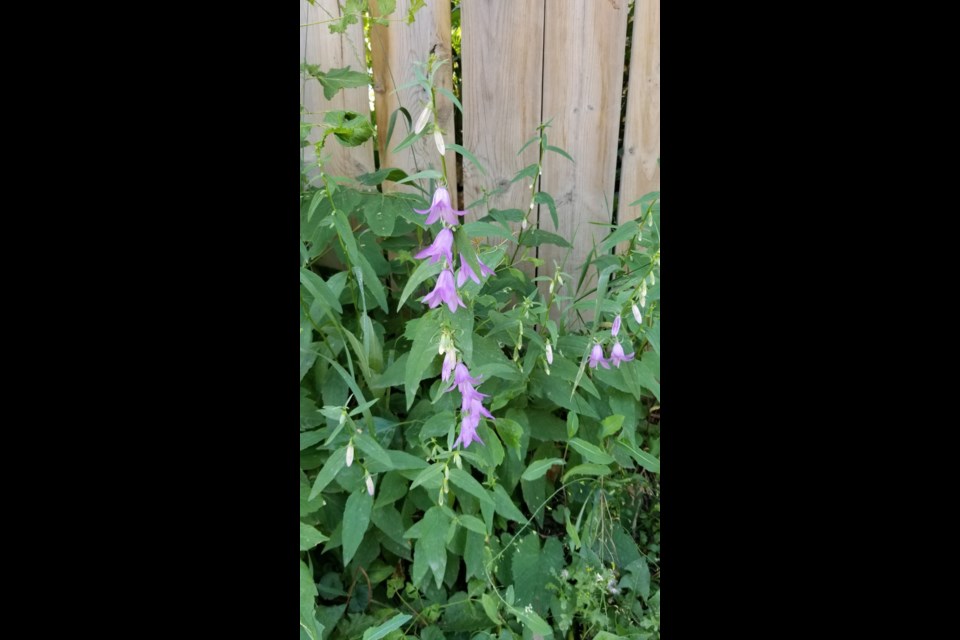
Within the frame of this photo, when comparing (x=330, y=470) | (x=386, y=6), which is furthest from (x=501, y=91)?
(x=330, y=470)

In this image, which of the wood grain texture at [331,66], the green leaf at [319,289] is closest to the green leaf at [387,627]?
the green leaf at [319,289]

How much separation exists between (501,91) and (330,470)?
1.28 metres

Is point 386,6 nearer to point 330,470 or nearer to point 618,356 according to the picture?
point 618,356

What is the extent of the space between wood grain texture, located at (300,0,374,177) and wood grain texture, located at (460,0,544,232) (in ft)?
1.00

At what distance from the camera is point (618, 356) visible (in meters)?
1.51

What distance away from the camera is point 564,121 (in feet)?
6.73

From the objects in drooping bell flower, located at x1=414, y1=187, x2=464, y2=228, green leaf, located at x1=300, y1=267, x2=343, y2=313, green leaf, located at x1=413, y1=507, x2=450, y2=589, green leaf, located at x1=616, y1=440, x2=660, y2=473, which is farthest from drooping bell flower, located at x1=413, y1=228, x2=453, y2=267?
green leaf, located at x1=616, y1=440, x2=660, y2=473

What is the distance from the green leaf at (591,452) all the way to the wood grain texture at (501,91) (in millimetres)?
781

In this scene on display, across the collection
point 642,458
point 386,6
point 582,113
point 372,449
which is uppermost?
point 386,6

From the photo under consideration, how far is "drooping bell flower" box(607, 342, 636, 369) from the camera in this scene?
1.48 meters

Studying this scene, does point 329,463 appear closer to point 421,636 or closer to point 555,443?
point 421,636

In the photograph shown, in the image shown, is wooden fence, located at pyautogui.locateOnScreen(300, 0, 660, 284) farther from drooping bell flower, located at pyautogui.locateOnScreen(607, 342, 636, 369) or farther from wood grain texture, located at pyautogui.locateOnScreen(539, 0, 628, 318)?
drooping bell flower, located at pyautogui.locateOnScreen(607, 342, 636, 369)
